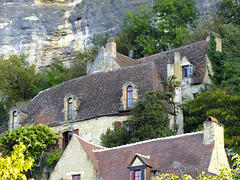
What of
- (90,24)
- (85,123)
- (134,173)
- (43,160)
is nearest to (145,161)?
(134,173)

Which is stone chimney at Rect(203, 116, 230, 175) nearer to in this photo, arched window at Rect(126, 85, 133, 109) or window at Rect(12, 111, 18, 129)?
arched window at Rect(126, 85, 133, 109)

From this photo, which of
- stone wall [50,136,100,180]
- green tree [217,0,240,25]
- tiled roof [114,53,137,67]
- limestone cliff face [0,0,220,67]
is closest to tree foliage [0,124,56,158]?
stone wall [50,136,100,180]

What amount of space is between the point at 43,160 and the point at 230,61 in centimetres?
1522

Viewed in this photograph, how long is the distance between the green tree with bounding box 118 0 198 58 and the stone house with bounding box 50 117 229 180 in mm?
28369

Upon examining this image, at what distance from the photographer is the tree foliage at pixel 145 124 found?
33.5m

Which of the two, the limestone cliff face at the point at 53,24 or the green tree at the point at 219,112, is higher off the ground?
the limestone cliff face at the point at 53,24

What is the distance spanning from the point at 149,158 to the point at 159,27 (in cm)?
3241

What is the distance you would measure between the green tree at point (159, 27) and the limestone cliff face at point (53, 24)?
8.06 metres

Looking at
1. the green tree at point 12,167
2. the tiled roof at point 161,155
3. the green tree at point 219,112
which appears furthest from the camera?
the green tree at point 219,112

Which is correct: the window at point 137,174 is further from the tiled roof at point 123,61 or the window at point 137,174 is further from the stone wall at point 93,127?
the tiled roof at point 123,61

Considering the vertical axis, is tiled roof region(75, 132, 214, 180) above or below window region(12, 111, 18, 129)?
→ below

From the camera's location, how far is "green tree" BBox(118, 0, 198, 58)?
2205 inches

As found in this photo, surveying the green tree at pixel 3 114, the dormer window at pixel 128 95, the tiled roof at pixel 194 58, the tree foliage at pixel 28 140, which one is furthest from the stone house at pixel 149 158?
the green tree at pixel 3 114

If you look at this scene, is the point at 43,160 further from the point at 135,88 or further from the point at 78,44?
the point at 78,44
